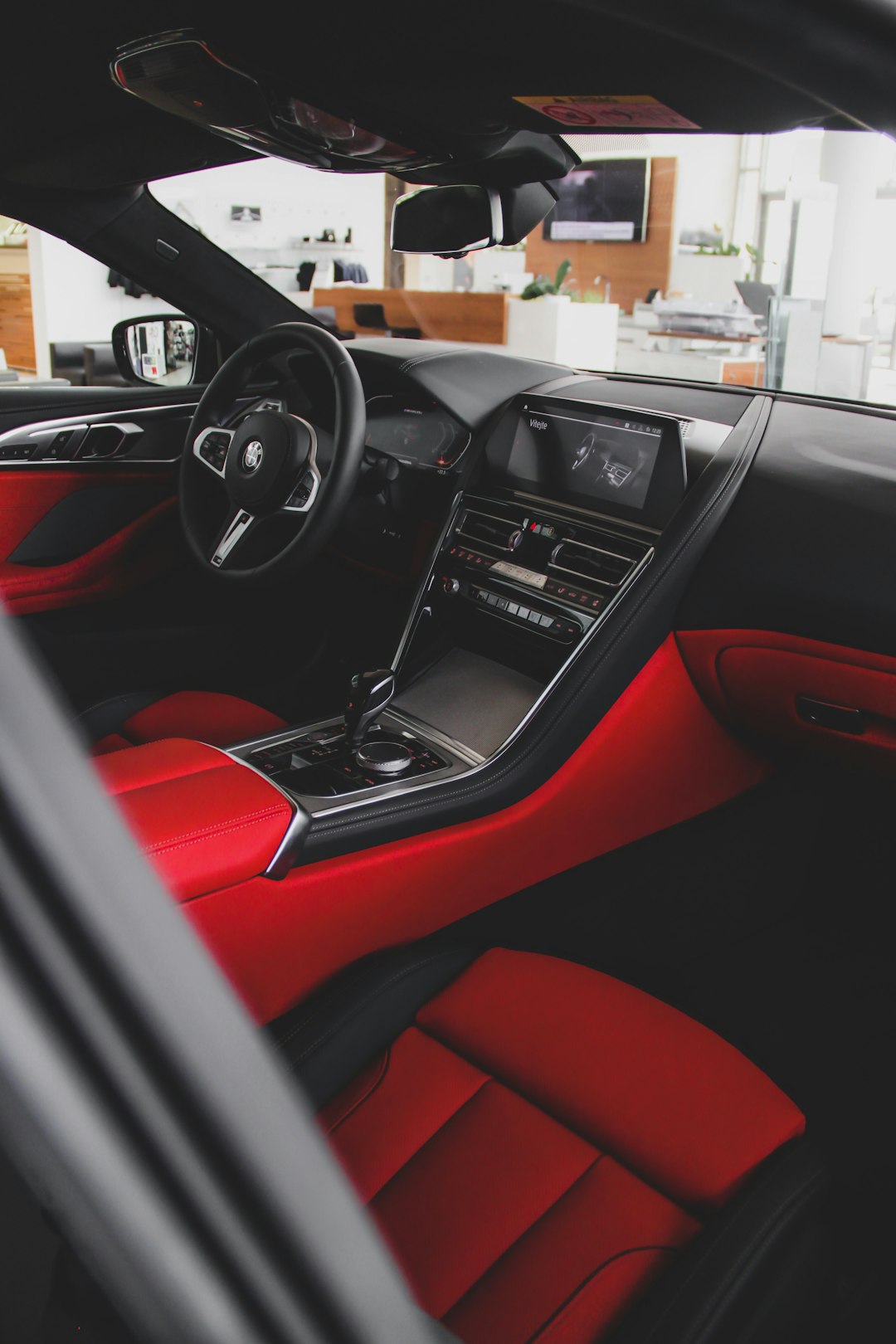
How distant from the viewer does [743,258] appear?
6.26m

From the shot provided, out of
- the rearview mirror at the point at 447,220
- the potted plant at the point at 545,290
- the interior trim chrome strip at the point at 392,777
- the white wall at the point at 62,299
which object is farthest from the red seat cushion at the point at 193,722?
the white wall at the point at 62,299

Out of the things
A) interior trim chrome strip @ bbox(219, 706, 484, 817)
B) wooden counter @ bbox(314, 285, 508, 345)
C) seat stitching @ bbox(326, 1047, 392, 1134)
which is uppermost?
wooden counter @ bbox(314, 285, 508, 345)

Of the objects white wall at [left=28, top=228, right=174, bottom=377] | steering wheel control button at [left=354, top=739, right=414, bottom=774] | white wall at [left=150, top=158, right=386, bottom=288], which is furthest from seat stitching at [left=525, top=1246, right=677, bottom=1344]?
white wall at [left=150, top=158, right=386, bottom=288]

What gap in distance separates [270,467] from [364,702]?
417mm

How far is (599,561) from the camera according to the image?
5.15 feet

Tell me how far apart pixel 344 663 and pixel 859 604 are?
3.51 feet

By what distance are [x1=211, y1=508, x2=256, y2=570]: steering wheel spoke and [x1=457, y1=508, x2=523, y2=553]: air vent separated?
1.14ft

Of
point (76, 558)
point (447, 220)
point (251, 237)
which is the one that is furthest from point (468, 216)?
point (251, 237)

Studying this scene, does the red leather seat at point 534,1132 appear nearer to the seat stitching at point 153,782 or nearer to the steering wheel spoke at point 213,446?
the seat stitching at point 153,782

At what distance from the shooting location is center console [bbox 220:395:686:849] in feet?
4.94

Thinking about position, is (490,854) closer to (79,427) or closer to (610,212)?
(79,427)

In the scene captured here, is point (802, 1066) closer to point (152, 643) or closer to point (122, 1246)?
point (152, 643)

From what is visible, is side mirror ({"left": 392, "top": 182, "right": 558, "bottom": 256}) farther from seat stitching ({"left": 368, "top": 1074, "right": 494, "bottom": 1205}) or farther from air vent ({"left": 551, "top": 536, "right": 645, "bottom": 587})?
seat stitching ({"left": 368, "top": 1074, "right": 494, "bottom": 1205})

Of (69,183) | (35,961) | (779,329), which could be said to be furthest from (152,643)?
(35,961)
